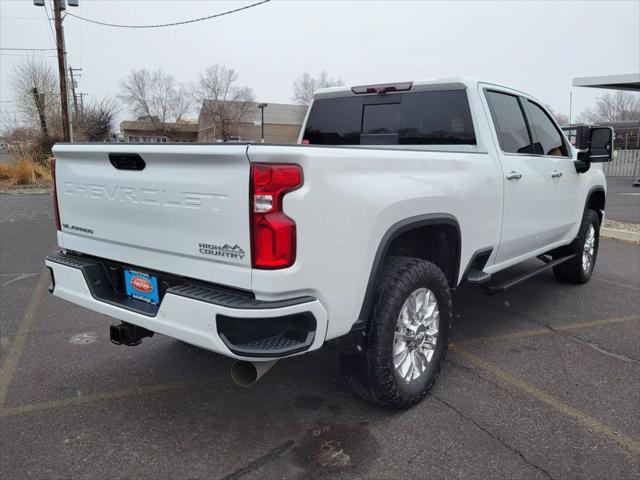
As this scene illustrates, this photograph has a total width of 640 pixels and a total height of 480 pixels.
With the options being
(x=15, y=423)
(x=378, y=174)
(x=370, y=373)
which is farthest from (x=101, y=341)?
(x=378, y=174)

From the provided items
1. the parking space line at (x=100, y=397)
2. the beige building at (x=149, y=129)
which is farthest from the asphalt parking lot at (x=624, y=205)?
the beige building at (x=149, y=129)

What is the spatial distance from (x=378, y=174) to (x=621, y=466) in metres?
1.92

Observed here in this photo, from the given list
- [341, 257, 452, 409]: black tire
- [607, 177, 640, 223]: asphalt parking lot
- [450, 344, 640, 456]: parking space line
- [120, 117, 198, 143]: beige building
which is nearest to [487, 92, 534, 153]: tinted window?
[341, 257, 452, 409]: black tire

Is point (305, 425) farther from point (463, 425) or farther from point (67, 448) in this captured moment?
point (67, 448)

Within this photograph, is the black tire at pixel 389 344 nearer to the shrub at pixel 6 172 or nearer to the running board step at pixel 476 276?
the running board step at pixel 476 276

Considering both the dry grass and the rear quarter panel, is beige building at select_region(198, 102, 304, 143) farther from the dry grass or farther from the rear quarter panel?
the rear quarter panel

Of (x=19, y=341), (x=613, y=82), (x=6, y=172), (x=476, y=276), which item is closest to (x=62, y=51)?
(x=6, y=172)

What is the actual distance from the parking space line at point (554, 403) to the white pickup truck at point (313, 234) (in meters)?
0.62

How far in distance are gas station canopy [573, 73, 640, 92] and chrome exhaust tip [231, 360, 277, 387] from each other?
2183cm

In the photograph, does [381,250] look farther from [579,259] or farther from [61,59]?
[61,59]

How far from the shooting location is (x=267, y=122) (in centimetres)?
6738

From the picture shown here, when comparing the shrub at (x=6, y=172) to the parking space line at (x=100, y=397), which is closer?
the parking space line at (x=100, y=397)

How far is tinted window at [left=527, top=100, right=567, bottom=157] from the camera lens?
475 centimetres

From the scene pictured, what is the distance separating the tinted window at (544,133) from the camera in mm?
4753
